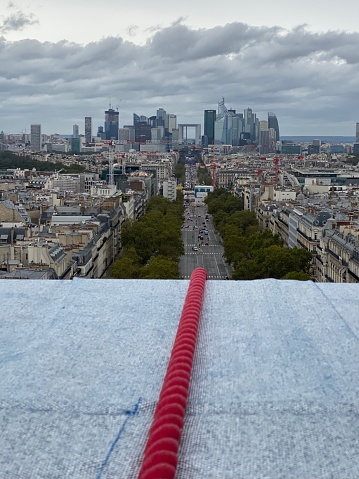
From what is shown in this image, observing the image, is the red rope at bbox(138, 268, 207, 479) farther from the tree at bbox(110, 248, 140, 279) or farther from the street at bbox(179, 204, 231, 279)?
the street at bbox(179, 204, 231, 279)

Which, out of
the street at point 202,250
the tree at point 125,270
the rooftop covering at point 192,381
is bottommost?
the street at point 202,250

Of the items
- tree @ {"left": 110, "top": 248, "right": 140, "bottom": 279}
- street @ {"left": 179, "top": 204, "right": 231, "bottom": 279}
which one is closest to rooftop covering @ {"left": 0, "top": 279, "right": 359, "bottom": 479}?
tree @ {"left": 110, "top": 248, "right": 140, "bottom": 279}

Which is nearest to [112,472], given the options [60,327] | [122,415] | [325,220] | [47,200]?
[122,415]

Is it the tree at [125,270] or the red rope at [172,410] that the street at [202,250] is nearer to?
the tree at [125,270]

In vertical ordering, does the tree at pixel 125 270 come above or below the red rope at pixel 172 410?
below

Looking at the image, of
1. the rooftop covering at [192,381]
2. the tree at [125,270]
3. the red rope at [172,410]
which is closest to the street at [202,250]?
the tree at [125,270]

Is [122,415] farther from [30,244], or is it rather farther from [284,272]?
[284,272]

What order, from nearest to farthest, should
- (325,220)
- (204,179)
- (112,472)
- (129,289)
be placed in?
(112,472) < (129,289) < (325,220) < (204,179)

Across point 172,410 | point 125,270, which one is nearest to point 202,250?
point 125,270
